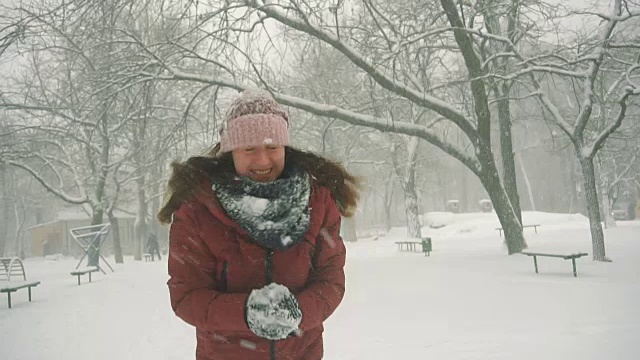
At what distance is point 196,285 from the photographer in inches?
72.9

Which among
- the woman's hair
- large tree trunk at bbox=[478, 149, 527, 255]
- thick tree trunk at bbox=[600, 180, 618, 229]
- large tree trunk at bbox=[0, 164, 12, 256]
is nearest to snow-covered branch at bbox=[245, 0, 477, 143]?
large tree trunk at bbox=[478, 149, 527, 255]

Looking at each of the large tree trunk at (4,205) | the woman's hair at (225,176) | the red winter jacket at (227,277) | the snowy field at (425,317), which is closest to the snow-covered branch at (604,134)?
the snowy field at (425,317)

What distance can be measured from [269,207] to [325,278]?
373 mm

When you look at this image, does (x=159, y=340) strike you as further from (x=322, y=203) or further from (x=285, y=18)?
(x=285, y=18)

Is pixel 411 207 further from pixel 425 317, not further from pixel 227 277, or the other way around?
pixel 227 277

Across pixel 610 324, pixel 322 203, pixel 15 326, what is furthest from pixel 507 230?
pixel 322 203

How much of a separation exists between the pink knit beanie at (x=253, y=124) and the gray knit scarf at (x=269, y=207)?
15cm

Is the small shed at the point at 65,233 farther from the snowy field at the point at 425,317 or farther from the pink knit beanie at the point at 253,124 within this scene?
the pink knit beanie at the point at 253,124

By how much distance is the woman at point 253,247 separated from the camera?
1755mm

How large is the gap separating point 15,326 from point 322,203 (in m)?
7.01

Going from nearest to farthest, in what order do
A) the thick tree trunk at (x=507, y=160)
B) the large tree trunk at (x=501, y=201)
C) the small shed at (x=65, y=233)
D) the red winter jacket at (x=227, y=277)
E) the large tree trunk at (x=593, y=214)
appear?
the red winter jacket at (x=227, y=277) < the large tree trunk at (x=593, y=214) < the large tree trunk at (x=501, y=201) < the thick tree trunk at (x=507, y=160) < the small shed at (x=65, y=233)

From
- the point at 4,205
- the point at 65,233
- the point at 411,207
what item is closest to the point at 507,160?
the point at 411,207

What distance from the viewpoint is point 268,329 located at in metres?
1.71

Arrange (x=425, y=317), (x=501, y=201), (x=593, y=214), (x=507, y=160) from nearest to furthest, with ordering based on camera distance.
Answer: (x=425, y=317) < (x=593, y=214) < (x=501, y=201) < (x=507, y=160)
